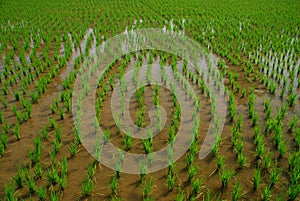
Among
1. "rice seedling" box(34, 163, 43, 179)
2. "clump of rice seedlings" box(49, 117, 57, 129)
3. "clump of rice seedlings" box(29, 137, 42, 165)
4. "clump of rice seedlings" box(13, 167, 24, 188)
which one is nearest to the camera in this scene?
"clump of rice seedlings" box(13, 167, 24, 188)

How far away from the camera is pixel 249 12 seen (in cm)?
1143

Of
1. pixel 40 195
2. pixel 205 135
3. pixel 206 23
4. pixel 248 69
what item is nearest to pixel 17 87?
pixel 40 195

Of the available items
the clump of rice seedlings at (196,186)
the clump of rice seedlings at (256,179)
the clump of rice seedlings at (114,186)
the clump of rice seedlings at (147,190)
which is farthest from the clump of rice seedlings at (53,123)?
the clump of rice seedlings at (256,179)

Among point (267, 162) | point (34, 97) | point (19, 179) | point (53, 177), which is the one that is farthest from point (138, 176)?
point (34, 97)

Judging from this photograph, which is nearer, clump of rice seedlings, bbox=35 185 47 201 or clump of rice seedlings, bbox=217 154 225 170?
clump of rice seedlings, bbox=35 185 47 201

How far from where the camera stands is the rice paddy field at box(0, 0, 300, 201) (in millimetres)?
2799

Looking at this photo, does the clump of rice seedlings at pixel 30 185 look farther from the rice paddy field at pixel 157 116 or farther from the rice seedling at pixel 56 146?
the rice seedling at pixel 56 146

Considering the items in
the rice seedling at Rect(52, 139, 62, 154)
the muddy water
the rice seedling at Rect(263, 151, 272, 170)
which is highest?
the rice seedling at Rect(52, 139, 62, 154)

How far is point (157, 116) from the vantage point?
160 inches

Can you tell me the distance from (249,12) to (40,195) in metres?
11.3

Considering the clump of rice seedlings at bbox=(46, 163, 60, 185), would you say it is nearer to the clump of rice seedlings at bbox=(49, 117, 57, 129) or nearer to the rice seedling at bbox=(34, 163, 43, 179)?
the rice seedling at bbox=(34, 163, 43, 179)

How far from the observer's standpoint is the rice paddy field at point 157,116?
280 cm

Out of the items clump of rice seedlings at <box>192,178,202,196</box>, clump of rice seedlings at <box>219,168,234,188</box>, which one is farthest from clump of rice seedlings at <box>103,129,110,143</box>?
clump of rice seedlings at <box>219,168,234,188</box>

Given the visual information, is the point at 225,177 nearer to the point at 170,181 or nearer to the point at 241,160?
the point at 241,160
